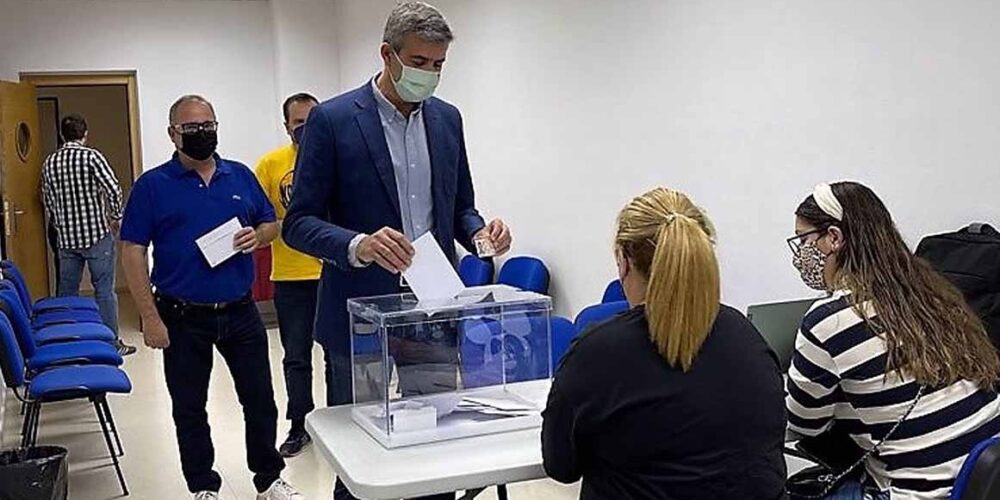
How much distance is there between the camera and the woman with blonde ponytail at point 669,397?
1660 mm

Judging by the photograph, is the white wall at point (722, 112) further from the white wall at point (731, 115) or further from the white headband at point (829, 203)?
the white headband at point (829, 203)

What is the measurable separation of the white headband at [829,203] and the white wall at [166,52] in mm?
6875

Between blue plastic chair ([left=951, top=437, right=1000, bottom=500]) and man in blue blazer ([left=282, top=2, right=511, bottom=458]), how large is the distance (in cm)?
114

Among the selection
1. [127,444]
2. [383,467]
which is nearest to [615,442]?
[383,467]

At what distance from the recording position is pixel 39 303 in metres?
5.96

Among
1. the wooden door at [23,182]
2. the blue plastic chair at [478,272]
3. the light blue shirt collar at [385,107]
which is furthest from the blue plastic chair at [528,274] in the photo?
the wooden door at [23,182]

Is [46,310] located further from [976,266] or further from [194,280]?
[976,266]

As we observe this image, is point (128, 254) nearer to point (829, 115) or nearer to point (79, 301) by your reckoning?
point (829, 115)

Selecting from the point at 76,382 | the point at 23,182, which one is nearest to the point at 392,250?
the point at 76,382

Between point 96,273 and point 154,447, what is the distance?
2.46 metres

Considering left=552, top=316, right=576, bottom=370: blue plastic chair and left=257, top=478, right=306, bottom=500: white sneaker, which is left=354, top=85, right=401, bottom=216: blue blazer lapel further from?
left=257, top=478, right=306, bottom=500: white sneaker

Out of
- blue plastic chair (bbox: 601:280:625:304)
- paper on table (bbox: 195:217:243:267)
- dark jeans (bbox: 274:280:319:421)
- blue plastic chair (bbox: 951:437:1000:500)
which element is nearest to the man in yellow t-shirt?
dark jeans (bbox: 274:280:319:421)

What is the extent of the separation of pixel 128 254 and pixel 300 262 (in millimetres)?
1067

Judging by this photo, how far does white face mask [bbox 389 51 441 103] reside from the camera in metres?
2.34
